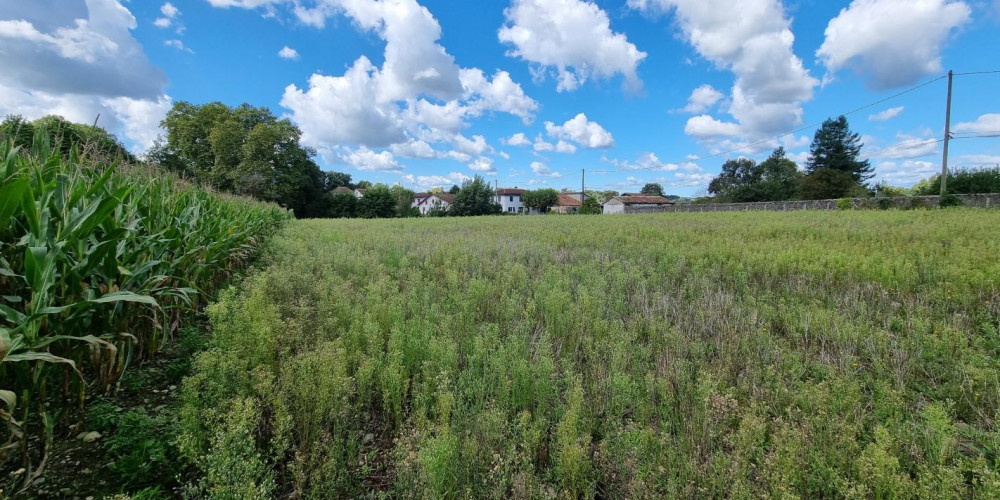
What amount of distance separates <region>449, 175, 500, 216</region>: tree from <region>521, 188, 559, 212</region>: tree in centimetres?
1844

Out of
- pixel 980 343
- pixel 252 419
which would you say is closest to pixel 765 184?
pixel 980 343

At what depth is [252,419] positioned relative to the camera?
202 cm

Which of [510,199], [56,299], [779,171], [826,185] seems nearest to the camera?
[56,299]

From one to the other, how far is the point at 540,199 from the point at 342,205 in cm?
3846

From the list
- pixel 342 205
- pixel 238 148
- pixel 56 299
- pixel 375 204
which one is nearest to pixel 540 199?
pixel 375 204

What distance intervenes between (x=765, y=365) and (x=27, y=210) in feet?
17.1

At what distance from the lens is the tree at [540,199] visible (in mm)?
76688

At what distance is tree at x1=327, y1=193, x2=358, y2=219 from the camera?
183 feet

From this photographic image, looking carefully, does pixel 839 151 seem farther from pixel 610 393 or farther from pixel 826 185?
pixel 610 393

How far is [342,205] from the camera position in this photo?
185ft

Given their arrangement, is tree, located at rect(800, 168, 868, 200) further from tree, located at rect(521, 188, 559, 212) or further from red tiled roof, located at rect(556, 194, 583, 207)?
red tiled roof, located at rect(556, 194, 583, 207)

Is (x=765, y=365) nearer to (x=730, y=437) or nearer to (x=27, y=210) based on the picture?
(x=730, y=437)

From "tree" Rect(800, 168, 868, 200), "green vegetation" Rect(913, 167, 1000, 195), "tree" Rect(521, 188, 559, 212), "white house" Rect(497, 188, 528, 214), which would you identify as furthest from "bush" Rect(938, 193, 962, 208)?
"white house" Rect(497, 188, 528, 214)

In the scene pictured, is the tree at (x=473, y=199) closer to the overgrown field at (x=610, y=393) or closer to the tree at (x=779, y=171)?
the tree at (x=779, y=171)
